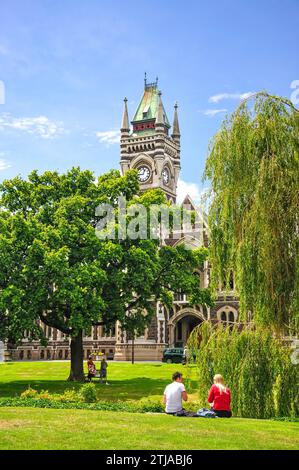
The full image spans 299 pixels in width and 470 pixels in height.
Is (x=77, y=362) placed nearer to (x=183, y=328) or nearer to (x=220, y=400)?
(x=220, y=400)

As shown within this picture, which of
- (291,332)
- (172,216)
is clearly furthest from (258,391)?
(172,216)

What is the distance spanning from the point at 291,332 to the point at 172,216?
17358mm

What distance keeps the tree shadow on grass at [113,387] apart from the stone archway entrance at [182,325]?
23858mm

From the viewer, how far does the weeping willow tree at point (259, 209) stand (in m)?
17.0

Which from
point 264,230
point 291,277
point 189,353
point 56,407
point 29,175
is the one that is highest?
point 29,175

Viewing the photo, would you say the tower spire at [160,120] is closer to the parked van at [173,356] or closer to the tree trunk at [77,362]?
the parked van at [173,356]

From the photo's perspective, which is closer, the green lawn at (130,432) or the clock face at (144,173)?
the green lawn at (130,432)

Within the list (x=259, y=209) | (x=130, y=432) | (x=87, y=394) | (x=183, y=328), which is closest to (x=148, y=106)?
(x=183, y=328)

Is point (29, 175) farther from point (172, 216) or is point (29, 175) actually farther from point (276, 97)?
point (276, 97)

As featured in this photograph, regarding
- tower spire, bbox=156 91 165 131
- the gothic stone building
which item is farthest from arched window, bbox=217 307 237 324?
tower spire, bbox=156 91 165 131

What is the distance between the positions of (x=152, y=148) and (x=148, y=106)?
884cm

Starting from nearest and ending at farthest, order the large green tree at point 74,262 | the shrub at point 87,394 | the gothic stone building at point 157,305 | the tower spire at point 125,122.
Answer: the shrub at point 87,394
the large green tree at point 74,262
the gothic stone building at point 157,305
the tower spire at point 125,122

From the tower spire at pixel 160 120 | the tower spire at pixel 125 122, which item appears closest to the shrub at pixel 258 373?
the tower spire at pixel 160 120

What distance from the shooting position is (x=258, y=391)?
17.9 meters
